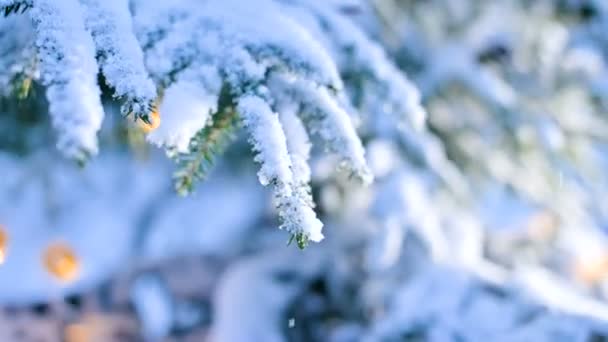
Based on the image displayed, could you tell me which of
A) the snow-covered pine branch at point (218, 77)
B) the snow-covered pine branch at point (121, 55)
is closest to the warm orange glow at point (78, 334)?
the snow-covered pine branch at point (218, 77)

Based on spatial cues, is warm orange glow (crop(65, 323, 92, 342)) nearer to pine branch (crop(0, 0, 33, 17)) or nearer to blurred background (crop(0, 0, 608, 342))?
blurred background (crop(0, 0, 608, 342))

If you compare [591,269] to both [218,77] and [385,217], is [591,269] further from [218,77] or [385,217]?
[218,77]

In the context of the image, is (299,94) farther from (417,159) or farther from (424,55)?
(424,55)

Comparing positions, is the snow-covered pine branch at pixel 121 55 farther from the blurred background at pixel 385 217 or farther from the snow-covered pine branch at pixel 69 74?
the blurred background at pixel 385 217

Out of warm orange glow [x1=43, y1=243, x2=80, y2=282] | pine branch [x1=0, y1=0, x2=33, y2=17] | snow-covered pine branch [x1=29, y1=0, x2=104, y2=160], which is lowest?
snow-covered pine branch [x1=29, y1=0, x2=104, y2=160]

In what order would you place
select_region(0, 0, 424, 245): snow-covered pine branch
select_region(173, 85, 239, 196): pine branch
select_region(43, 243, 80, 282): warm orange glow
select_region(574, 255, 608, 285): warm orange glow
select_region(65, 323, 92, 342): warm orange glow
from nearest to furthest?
select_region(0, 0, 424, 245): snow-covered pine branch → select_region(173, 85, 239, 196): pine branch → select_region(43, 243, 80, 282): warm orange glow → select_region(65, 323, 92, 342): warm orange glow → select_region(574, 255, 608, 285): warm orange glow

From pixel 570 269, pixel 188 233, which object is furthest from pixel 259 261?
pixel 570 269

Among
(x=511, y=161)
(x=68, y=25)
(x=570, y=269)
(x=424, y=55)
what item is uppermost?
(x=424, y=55)

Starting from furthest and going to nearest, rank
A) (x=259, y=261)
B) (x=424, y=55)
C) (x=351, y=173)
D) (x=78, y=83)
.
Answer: (x=259, y=261), (x=424, y=55), (x=351, y=173), (x=78, y=83)

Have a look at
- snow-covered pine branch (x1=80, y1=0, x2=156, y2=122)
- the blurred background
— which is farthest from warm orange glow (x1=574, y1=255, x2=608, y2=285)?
snow-covered pine branch (x1=80, y1=0, x2=156, y2=122)
